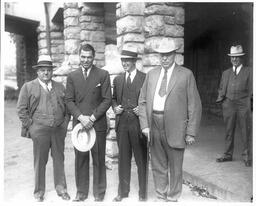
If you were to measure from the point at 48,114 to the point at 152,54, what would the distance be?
6.74ft

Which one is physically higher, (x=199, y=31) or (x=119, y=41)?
(x=199, y=31)

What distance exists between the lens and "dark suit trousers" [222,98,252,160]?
16.8 ft

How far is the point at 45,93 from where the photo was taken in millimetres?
4156

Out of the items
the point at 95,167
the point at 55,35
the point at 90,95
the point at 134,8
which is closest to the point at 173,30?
the point at 134,8

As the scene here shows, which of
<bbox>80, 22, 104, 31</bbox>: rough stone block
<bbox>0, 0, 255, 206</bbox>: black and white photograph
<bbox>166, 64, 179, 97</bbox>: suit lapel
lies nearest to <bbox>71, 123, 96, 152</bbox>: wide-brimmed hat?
<bbox>0, 0, 255, 206</bbox>: black and white photograph

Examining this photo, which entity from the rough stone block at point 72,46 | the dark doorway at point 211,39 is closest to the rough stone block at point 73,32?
the rough stone block at point 72,46

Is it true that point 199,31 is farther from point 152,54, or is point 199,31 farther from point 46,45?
point 152,54

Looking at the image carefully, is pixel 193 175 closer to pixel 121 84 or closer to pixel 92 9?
pixel 121 84

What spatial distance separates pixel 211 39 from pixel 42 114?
7800 millimetres

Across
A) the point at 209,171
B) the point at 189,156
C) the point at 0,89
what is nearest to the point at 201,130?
the point at 189,156

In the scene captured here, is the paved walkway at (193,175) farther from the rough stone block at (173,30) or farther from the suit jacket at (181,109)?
the rough stone block at (173,30)

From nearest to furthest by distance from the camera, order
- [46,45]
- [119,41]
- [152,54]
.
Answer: [152,54] → [119,41] → [46,45]

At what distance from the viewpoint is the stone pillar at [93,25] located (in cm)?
802

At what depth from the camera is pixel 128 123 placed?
13.1 feet
